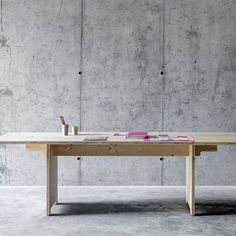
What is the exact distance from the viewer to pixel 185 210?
4648 millimetres

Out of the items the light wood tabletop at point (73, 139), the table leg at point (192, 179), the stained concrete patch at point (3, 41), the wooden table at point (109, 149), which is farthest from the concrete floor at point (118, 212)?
the stained concrete patch at point (3, 41)

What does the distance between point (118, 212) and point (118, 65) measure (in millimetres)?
2041

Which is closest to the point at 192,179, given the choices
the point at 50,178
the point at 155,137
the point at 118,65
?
the point at 155,137

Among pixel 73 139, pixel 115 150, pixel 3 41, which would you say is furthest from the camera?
pixel 3 41

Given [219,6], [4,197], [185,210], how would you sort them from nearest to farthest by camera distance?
[185,210], [4,197], [219,6]

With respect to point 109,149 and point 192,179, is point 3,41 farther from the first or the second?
point 192,179

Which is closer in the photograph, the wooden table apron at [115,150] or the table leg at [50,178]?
the table leg at [50,178]

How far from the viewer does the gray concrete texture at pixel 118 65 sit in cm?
585

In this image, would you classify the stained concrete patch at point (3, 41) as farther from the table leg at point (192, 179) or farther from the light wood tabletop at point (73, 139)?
the table leg at point (192, 179)

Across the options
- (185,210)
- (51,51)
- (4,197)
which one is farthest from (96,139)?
(51,51)

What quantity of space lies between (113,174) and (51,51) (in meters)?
1.72

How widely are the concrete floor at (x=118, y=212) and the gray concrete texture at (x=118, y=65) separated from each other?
2.56 ft

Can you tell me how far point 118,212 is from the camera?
455 centimetres

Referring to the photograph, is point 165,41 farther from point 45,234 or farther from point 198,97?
point 45,234
